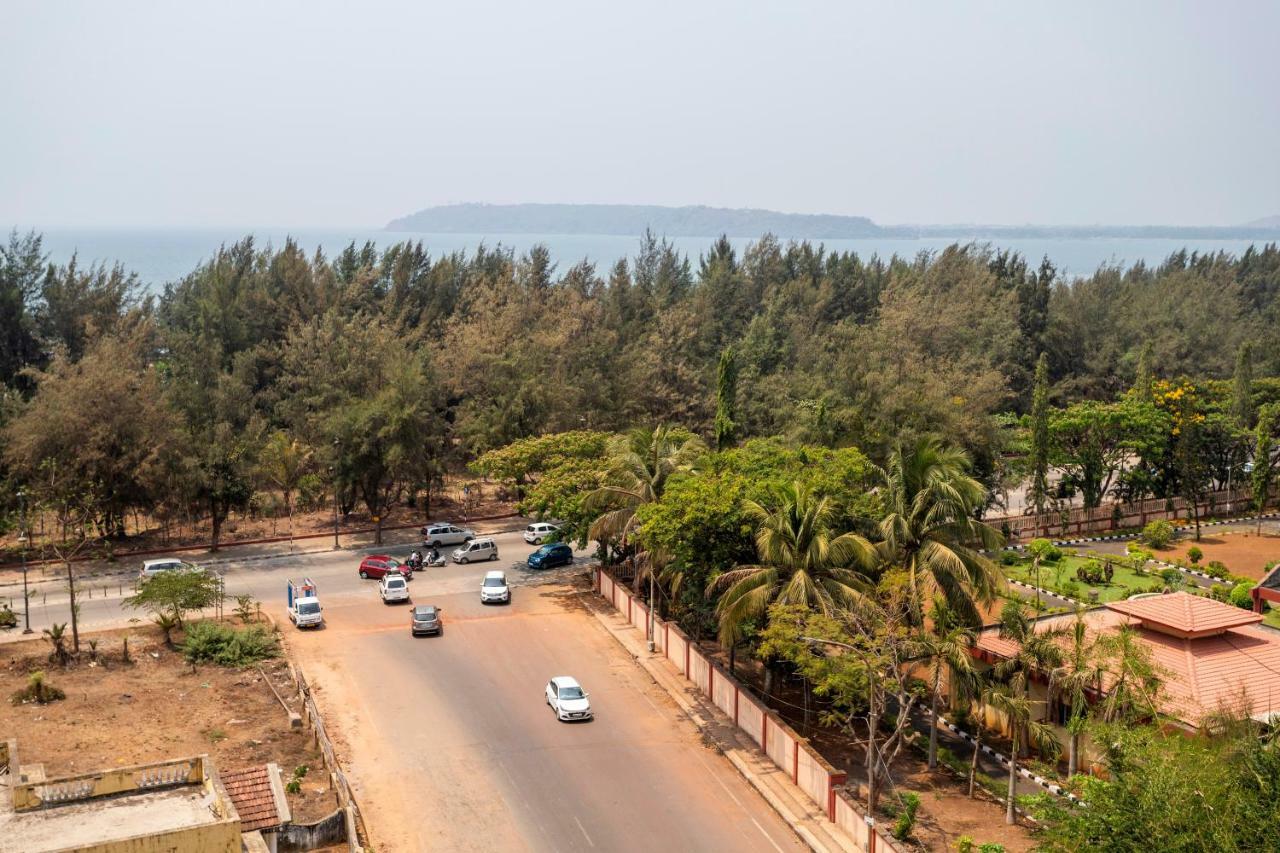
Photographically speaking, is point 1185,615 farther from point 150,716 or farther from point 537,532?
point 537,532

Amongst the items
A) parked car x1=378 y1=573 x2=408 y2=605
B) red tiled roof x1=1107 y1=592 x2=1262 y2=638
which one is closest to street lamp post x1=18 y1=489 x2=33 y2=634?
parked car x1=378 y1=573 x2=408 y2=605

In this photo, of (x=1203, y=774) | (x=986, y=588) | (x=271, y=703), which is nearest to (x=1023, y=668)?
(x=986, y=588)

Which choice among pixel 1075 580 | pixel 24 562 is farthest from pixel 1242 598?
pixel 24 562

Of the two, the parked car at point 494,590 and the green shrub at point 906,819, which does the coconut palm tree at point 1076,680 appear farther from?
the parked car at point 494,590

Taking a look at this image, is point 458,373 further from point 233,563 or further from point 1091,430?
point 1091,430

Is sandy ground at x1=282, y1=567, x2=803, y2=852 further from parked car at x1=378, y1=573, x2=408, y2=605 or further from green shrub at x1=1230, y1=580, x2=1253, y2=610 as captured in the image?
green shrub at x1=1230, y1=580, x2=1253, y2=610

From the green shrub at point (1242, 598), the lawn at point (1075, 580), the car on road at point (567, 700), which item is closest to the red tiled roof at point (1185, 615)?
the lawn at point (1075, 580)
